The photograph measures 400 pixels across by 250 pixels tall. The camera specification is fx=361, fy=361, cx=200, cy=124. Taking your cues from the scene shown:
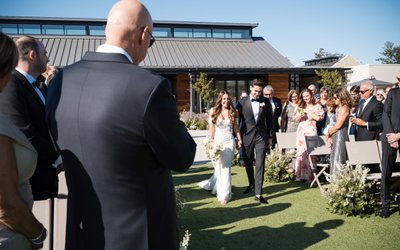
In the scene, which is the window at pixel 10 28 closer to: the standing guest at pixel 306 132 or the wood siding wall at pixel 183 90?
the wood siding wall at pixel 183 90

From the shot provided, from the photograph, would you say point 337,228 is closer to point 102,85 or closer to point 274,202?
point 274,202

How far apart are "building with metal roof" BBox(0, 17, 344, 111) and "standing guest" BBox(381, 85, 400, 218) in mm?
20181

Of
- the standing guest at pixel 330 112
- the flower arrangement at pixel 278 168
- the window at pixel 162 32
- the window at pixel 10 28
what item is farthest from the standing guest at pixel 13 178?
the window at pixel 10 28

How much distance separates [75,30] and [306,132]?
25832 millimetres

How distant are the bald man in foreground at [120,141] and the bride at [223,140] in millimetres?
5318

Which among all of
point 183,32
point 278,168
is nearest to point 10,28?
point 183,32

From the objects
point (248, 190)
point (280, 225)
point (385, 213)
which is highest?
point (385, 213)

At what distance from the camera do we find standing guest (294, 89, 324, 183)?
8.95 meters

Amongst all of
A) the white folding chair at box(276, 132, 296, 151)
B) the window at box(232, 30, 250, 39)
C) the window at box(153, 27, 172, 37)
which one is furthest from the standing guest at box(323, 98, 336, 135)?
the window at box(232, 30, 250, 39)

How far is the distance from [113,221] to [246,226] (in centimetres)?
429

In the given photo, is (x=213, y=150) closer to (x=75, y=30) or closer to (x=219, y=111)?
(x=219, y=111)

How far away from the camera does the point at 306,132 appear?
9109mm

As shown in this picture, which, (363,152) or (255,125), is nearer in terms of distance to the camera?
(363,152)

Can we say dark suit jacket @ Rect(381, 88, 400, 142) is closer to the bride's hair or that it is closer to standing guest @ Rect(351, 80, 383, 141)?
standing guest @ Rect(351, 80, 383, 141)
